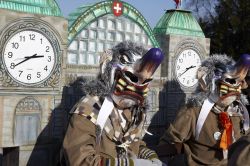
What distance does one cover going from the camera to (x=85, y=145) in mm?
2547

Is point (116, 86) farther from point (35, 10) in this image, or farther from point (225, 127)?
point (35, 10)

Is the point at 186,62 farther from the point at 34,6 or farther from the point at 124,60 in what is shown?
the point at 124,60

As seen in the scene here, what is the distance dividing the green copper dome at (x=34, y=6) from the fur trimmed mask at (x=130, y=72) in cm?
137

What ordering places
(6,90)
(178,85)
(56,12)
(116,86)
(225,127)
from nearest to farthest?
(116,86) → (225,127) → (6,90) → (56,12) → (178,85)

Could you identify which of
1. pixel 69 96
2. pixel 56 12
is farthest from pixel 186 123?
pixel 56 12

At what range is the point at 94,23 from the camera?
4539 millimetres

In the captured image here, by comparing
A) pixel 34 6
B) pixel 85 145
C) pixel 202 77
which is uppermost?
pixel 34 6

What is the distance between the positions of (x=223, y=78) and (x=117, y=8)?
157 cm

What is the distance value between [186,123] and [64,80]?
1322 millimetres

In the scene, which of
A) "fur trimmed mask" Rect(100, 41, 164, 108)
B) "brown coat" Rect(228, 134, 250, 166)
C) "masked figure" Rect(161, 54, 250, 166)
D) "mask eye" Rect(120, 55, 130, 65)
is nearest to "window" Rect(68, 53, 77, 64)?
"masked figure" Rect(161, 54, 250, 166)

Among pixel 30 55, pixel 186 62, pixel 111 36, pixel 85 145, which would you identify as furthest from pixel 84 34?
pixel 85 145

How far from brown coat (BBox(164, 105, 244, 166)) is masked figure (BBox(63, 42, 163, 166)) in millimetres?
696

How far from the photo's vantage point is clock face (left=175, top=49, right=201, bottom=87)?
213 inches

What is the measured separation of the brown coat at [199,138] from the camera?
3521mm
